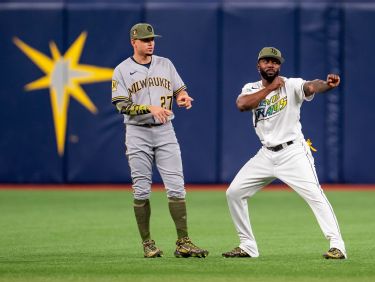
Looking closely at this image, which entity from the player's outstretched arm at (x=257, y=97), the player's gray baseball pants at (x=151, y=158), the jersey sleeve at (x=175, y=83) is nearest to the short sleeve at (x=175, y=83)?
the jersey sleeve at (x=175, y=83)

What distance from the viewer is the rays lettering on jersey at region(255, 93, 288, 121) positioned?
936 cm

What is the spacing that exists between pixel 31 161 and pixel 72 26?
99.0 inches

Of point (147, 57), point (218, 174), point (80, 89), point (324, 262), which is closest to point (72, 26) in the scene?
point (80, 89)

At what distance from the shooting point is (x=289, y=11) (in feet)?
62.4

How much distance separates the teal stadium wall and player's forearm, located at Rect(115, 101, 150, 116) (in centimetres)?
947

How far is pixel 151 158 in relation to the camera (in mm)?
9711

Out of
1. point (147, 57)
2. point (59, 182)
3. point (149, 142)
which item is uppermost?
point (147, 57)

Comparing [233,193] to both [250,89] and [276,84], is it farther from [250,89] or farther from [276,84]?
[276,84]

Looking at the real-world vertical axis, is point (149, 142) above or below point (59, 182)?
above

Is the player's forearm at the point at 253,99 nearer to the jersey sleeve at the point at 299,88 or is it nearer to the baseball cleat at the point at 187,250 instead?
the jersey sleeve at the point at 299,88

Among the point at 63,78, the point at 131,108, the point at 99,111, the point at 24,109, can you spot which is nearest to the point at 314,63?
the point at 99,111

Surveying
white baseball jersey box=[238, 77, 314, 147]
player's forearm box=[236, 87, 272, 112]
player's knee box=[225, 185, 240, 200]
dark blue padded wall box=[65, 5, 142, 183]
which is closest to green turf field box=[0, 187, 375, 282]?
player's knee box=[225, 185, 240, 200]

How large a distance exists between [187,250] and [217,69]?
992 centimetres

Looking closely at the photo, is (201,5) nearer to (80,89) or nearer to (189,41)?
(189,41)
